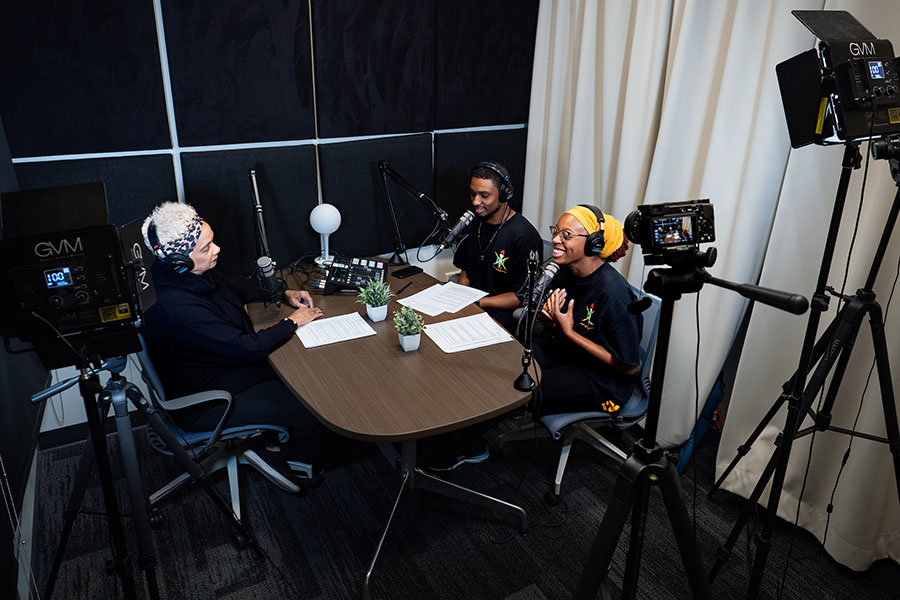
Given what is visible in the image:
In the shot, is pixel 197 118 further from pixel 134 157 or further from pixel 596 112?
pixel 596 112

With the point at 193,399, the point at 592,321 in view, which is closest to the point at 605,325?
the point at 592,321

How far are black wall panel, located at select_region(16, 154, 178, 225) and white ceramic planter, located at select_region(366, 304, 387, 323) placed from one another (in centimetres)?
103

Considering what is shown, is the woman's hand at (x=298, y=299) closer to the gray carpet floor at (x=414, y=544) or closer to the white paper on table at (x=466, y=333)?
the white paper on table at (x=466, y=333)

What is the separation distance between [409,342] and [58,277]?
105 cm

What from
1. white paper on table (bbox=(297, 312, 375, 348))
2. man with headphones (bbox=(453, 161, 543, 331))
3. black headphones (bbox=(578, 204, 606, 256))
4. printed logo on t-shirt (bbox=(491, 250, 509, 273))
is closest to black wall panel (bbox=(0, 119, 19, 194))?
white paper on table (bbox=(297, 312, 375, 348))

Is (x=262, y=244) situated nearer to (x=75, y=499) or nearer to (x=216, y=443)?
(x=216, y=443)

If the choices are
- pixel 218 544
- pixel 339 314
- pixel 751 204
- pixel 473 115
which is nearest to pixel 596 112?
pixel 473 115

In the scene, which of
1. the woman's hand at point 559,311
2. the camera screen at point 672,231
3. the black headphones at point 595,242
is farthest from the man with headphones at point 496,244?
the camera screen at point 672,231

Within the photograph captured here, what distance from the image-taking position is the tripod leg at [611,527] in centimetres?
146

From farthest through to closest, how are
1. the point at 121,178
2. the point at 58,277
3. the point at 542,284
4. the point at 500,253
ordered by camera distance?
the point at 500,253 → the point at 121,178 → the point at 542,284 → the point at 58,277

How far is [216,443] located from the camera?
7.91 ft

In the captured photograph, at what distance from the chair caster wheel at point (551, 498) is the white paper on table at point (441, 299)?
2.68 ft

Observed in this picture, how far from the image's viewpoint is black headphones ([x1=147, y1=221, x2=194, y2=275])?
7.09ft

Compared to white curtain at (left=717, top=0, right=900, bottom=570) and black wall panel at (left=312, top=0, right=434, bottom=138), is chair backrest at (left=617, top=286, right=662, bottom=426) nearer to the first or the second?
white curtain at (left=717, top=0, right=900, bottom=570)
